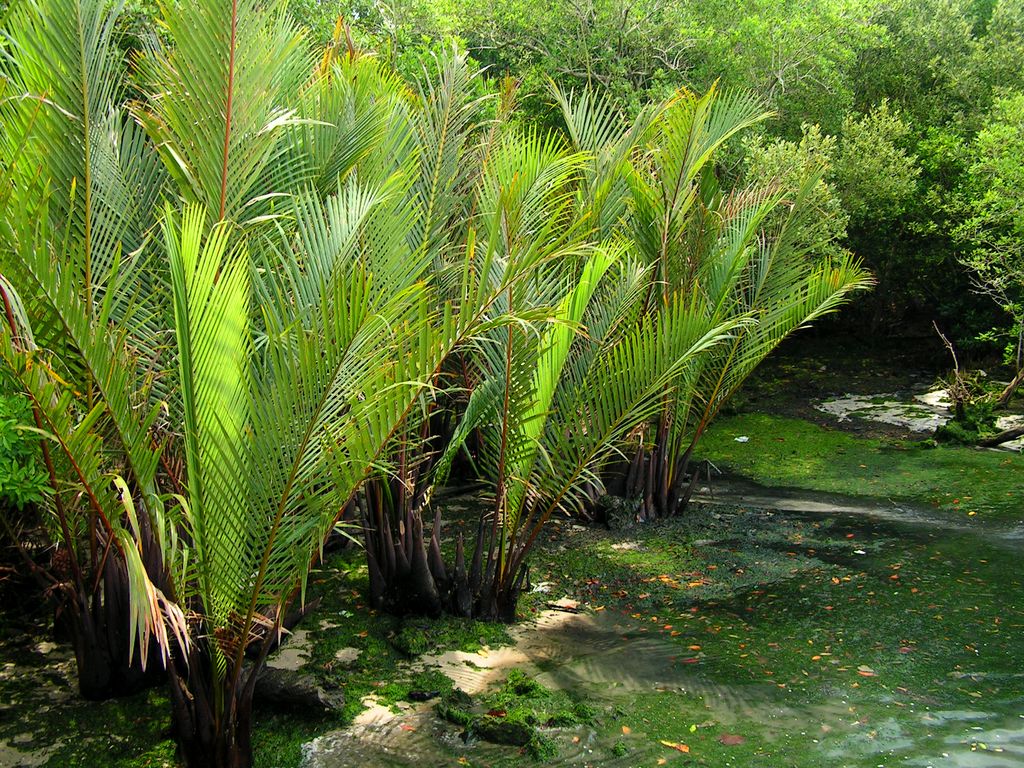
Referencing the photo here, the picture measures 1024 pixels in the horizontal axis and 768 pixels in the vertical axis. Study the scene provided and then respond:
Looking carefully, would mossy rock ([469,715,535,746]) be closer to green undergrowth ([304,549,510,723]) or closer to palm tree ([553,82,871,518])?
green undergrowth ([304,549,510,723])

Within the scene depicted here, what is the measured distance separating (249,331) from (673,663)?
7.86ft

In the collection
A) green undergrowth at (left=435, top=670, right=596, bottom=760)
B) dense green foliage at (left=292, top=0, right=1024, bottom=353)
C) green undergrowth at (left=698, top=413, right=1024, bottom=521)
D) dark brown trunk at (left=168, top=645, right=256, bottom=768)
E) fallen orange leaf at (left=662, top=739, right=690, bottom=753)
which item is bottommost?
green undergrowth at (left=698, top=413, right=1024, bottom=521)

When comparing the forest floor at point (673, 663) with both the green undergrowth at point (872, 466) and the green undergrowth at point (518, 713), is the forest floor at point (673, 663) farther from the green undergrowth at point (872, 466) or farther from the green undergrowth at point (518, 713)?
the green undergrowth at point (872, 466)

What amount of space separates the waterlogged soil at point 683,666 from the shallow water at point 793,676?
10mm

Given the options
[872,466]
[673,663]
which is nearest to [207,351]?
[673,663]

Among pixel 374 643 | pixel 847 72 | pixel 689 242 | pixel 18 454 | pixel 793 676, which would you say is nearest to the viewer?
pixel 18 454

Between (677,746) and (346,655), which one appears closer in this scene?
(677,746)

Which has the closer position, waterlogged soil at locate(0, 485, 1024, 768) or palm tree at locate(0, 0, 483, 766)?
palm tree at locate(0, 0, 483, 766)

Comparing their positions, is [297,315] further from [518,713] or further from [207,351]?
[518,713]

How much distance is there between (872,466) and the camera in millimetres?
8445

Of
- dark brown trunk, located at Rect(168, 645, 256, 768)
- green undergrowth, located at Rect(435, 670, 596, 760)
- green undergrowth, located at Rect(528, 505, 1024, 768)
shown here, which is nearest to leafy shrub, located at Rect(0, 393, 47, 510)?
dark brown trunk, located at Rect(168, 645, 256, 768)

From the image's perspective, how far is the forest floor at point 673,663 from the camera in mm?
3332

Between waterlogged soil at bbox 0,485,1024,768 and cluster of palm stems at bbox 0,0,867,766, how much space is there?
0.96 ft

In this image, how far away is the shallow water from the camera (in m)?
3.34
